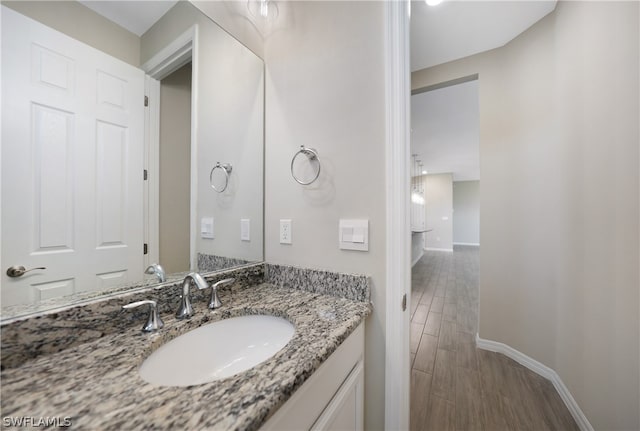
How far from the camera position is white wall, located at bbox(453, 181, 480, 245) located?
9445 mm

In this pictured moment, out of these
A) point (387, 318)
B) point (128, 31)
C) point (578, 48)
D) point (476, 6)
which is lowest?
point (387, 318)

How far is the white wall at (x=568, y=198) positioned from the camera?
3.47ft

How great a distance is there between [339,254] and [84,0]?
1146 millimetres

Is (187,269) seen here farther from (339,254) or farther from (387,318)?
(387,318)

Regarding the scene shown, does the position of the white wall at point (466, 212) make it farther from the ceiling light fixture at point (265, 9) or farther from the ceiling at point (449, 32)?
the ceiling light fixture at point (265, 9)

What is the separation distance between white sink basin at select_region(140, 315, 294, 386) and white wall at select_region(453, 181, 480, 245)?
10711 mm

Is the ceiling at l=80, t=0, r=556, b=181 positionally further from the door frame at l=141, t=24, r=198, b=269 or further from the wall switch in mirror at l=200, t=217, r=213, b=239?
the wall switch in mirror at l=200, t=217, r=213, b=239

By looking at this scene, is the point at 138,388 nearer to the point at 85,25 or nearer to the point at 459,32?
the point at 85,25

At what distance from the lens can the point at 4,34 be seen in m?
0.55

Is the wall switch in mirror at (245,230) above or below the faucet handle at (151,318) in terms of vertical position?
above

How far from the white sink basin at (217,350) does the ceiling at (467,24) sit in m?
2.11

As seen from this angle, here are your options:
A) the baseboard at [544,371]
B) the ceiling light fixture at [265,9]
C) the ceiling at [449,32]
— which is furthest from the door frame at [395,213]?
the baseboard at [544,371]

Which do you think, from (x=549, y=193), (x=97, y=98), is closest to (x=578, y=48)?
(x=549, y=193)

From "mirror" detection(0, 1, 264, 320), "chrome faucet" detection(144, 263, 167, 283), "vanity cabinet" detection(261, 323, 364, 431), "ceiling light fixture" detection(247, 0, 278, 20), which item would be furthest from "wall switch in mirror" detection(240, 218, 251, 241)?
"ceiling light fixture" detection(247, 0, 278, 20)
